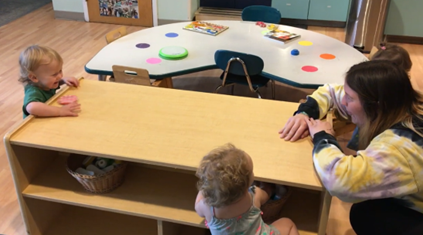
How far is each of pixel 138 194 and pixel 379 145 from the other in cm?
88

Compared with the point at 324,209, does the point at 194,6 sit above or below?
below

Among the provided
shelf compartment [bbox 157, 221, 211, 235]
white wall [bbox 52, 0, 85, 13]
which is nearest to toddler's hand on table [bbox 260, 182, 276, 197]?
shelf compartment [bbox 157, 221, 211, 235]

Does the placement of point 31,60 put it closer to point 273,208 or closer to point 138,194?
point 138,194

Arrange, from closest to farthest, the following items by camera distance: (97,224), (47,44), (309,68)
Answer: (97,224), (309,68), (47,44)

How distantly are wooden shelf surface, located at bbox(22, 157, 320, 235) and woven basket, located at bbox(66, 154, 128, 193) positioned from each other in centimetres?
2

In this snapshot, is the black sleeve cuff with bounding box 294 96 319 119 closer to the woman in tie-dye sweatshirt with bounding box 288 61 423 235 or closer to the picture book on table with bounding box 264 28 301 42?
the woman in tie-dye sweatshirt with bounding box 288 61 423 235

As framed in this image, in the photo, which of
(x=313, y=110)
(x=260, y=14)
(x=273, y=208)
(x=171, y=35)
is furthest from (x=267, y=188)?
(x=260, y=14)

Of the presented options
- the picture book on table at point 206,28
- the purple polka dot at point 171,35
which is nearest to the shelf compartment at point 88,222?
the purple polka dot at point 171,35

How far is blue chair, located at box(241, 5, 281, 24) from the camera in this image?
3186 mm

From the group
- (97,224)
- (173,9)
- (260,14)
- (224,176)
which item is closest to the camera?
(224,176)

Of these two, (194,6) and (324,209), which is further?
(194,6)

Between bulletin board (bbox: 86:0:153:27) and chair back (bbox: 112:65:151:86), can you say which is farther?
bulletin board (bbox: 86:0:153:27)

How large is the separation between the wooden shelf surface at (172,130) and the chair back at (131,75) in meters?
0.44

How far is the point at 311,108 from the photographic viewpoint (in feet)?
4.73
